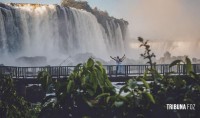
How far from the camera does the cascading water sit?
48.9 metres

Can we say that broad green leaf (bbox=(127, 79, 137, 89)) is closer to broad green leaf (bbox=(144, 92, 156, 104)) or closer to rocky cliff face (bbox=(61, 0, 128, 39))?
broad green leaf (bbox=(144, 92, 156, 104))

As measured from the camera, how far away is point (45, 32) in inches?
2373

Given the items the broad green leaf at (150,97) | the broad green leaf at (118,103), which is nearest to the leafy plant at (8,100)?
the broad green leaf at (118,103)

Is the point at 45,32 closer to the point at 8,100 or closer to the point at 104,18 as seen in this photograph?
the point at 104,18

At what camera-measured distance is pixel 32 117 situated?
302 cm

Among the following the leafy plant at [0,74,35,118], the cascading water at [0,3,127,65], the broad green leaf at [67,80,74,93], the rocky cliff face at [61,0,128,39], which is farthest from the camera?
the rocky cliff face at [61,0,128,39]

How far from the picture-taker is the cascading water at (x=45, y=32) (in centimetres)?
4894

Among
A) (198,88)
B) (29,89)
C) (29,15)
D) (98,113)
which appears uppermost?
(29,15)

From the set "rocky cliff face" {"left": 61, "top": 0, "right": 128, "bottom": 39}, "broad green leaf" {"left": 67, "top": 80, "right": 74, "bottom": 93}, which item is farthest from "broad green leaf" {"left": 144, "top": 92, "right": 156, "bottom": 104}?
"rocky cliff face" {"left": 61, "top": 0, "right": 128, "bottom": 39}

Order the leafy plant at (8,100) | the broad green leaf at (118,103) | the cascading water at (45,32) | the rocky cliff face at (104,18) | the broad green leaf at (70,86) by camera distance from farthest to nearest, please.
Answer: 1. the rocky cliff face at (104,18)
2. the cascading water at (45,32)
3. the leafy plant at (8,100)
4. the broad green leaf at (70,86)
5. the broad green leaf at (118,103)

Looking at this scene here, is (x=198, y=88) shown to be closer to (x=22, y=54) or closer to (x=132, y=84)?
(x=132, y=84)

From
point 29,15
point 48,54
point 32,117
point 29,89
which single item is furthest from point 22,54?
point 32,117

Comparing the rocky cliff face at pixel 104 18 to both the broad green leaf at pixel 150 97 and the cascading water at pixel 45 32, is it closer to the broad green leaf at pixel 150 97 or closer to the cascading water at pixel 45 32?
the cascading water at pixel 45 32

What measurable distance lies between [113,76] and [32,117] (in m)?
20.9
